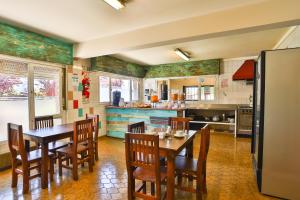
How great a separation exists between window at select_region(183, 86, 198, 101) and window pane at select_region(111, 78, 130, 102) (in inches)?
99.9

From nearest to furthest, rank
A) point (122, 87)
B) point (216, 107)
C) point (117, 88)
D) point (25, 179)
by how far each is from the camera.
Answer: point (25, 179) < point (216, 107) < point (117, 88) < point (122, 87)

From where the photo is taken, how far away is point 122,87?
22.5 feet

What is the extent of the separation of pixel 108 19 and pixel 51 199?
9.37 feet

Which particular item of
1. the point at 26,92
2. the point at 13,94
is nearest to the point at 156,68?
the point at 26,92

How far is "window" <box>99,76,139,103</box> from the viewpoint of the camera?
5.79 meters

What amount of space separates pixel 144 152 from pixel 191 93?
20.9 ft

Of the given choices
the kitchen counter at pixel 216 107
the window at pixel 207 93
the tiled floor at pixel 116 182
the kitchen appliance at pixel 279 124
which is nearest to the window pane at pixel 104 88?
the tiled floor at pixel 116 182

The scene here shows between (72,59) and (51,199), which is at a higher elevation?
(72,59)

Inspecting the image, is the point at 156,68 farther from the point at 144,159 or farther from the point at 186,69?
the point at 144,159

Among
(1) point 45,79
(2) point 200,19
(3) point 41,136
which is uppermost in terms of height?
(2) point 200,19

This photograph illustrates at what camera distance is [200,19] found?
2947 millimetres

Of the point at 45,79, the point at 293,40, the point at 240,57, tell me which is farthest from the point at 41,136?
the point at 240,57

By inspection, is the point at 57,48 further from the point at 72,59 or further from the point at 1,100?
the point at 1,100

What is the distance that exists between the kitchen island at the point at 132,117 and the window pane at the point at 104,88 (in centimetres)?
36
